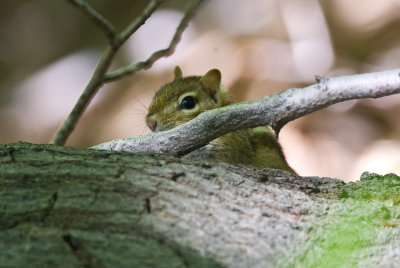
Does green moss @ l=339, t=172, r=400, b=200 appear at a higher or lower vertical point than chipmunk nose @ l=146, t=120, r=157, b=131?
lower

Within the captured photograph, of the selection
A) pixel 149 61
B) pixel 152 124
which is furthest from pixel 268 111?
pixel 152 124

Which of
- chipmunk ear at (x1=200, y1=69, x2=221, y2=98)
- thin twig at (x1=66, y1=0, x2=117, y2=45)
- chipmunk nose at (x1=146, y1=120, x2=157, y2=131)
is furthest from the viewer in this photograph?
chipmunk ear at (x1=200, y1=69, x2=221, y2=98)

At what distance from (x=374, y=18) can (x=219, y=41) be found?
58.1 inches

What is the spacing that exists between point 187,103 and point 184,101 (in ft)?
0.07

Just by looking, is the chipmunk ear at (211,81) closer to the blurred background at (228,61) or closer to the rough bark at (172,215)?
the rough bark at (172,215)

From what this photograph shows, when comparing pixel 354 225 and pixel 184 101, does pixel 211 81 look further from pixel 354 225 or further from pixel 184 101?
pixel 354 225

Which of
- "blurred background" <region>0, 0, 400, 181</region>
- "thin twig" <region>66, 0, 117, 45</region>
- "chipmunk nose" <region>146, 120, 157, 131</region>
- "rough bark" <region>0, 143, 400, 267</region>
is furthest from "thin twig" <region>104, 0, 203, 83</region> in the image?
"blurred background" <region>0, 0, 400, 181</region>

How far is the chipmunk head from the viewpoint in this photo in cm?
292

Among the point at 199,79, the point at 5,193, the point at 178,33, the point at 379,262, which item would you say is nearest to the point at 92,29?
the point at 199,79

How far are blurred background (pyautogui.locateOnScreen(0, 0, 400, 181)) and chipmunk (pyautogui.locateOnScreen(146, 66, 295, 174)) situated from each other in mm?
1791

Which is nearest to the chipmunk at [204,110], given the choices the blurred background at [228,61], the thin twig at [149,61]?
the thin twig at [149,61]

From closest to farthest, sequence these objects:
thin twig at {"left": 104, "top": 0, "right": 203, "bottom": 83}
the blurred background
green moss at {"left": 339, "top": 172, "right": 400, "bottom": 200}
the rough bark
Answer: the rough bark, green moss at {"left": 339, "top": 172, "right": 400, "bottom": 200}, thin twig at {"left": 104, "top": 0, "right": 203, "bottom": 83}, the blurred background

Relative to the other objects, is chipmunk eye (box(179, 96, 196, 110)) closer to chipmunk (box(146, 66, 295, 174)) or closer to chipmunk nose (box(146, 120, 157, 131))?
chipmunk (box(146, 66, 295, 174))

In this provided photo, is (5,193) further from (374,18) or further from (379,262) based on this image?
(374,18)
